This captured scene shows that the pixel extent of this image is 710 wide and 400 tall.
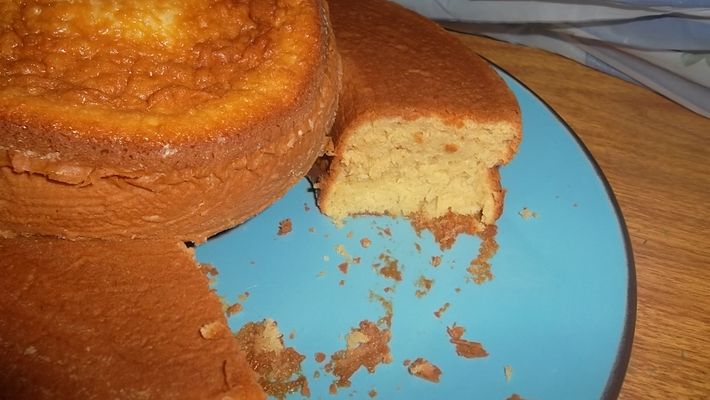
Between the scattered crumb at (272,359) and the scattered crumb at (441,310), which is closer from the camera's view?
the scattered crumb at (272,359)

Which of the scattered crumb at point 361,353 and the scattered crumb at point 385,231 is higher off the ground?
the scattered crumb at point 385,231

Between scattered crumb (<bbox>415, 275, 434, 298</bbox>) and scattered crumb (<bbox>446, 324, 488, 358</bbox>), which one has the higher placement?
scattered crumb (<bbox>415, 275, 434, 298</bbox>)

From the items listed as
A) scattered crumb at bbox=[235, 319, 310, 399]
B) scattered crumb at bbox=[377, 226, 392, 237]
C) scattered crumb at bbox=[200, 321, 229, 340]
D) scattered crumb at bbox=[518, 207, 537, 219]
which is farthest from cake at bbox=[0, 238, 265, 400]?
scattered crumb at bbox=[518, 207, 537, 219]

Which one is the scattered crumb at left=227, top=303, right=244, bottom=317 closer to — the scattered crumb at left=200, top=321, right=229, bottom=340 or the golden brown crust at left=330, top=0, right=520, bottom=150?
the scattered crumb at left=200, top=321, right=229, bottom=340

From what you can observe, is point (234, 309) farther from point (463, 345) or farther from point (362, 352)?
point (463, 345)

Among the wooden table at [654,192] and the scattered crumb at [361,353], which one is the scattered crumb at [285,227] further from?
the wooden table at [654,192]

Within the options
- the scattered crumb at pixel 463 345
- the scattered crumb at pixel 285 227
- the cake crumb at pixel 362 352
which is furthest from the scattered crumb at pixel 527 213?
the scattered crumb at pixel 285 227

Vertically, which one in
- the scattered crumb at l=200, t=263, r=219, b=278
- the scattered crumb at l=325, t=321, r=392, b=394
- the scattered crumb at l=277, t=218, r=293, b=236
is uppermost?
the scattered crumb at l=277, t=218, r=293, b=236
